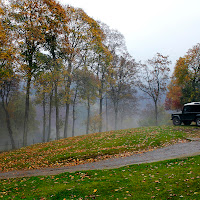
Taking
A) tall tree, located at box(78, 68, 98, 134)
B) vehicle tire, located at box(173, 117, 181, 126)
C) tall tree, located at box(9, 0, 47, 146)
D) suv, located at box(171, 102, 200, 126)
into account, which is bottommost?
vehicle tire, located at box(173, 117, 181, 126)

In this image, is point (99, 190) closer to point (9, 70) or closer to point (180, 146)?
point (180, 146)

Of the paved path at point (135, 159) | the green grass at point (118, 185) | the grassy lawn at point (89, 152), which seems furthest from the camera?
the grassy lawn at point (89, 152)

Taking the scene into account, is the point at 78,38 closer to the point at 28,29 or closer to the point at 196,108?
the point at 28,29

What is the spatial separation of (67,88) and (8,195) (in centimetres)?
2204

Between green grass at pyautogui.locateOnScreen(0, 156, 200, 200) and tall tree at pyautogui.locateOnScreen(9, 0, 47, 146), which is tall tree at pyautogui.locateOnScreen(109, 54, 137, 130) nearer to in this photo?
tall tree at pyautogui.locateOnScreen(9, 0, 47, 146)

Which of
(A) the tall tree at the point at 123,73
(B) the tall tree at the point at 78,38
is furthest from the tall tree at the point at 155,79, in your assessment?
(B) the tall tree at the point at 78,38

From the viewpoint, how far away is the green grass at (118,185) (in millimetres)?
7594

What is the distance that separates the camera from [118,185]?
29.1 feet

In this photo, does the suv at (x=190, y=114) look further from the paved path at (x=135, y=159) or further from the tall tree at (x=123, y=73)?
the tall tree at (x=123, y=73)

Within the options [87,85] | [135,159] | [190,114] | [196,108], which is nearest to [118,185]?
[135,159]

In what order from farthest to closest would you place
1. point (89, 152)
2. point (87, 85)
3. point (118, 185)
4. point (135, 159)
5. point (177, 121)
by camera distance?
1. point (87, 85)
2. point (177, 121)
3. point (89, 152)
4. point (135, 159)
5. point (118, 185)

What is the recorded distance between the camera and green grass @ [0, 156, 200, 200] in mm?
7594

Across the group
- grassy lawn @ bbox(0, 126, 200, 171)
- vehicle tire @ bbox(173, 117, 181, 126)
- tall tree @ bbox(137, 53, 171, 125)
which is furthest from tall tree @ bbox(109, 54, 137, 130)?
grassy lawn @ bbox(0, 126, 200, 171)

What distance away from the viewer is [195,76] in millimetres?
40500
